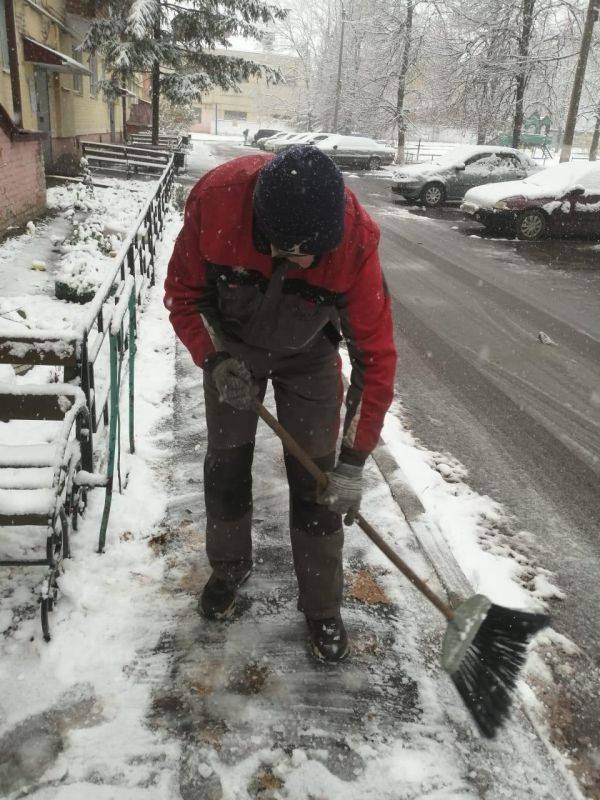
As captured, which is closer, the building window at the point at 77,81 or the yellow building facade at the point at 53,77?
the yellow building facade at the point at 53,77

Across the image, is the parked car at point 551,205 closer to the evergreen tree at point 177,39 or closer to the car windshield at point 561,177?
the car windshield at point 561,177

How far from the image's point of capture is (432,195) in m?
17.2

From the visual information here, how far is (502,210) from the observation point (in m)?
12.7

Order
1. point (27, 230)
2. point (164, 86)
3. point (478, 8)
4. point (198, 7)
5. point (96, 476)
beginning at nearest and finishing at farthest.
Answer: point (96, 476) < point (27, 230) < point (198, 7) < point (164, 86) < point (478, 8)

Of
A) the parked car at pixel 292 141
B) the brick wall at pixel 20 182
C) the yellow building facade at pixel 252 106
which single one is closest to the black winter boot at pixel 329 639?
the brick wall at pixel 20 182

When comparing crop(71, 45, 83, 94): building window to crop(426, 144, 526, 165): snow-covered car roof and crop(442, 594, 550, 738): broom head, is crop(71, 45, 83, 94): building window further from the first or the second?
crop(442, 594, 550, 738): broom head

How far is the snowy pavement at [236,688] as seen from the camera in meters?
1.88

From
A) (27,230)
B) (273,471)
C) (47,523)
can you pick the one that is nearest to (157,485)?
(273,471)

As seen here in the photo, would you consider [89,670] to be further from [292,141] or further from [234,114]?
[234,114]

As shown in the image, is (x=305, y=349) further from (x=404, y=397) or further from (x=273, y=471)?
(x=404, y=397)

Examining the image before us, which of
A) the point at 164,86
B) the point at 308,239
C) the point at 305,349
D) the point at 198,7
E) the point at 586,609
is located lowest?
the point at 586,609

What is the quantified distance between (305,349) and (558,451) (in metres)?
2.80

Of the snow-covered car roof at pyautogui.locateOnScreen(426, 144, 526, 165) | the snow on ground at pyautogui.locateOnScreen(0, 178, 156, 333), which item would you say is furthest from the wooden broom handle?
the snow-covered car roof at pyautogui.locateOnScreen(426, 144, 526, 165)

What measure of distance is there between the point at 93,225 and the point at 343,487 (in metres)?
8.18
